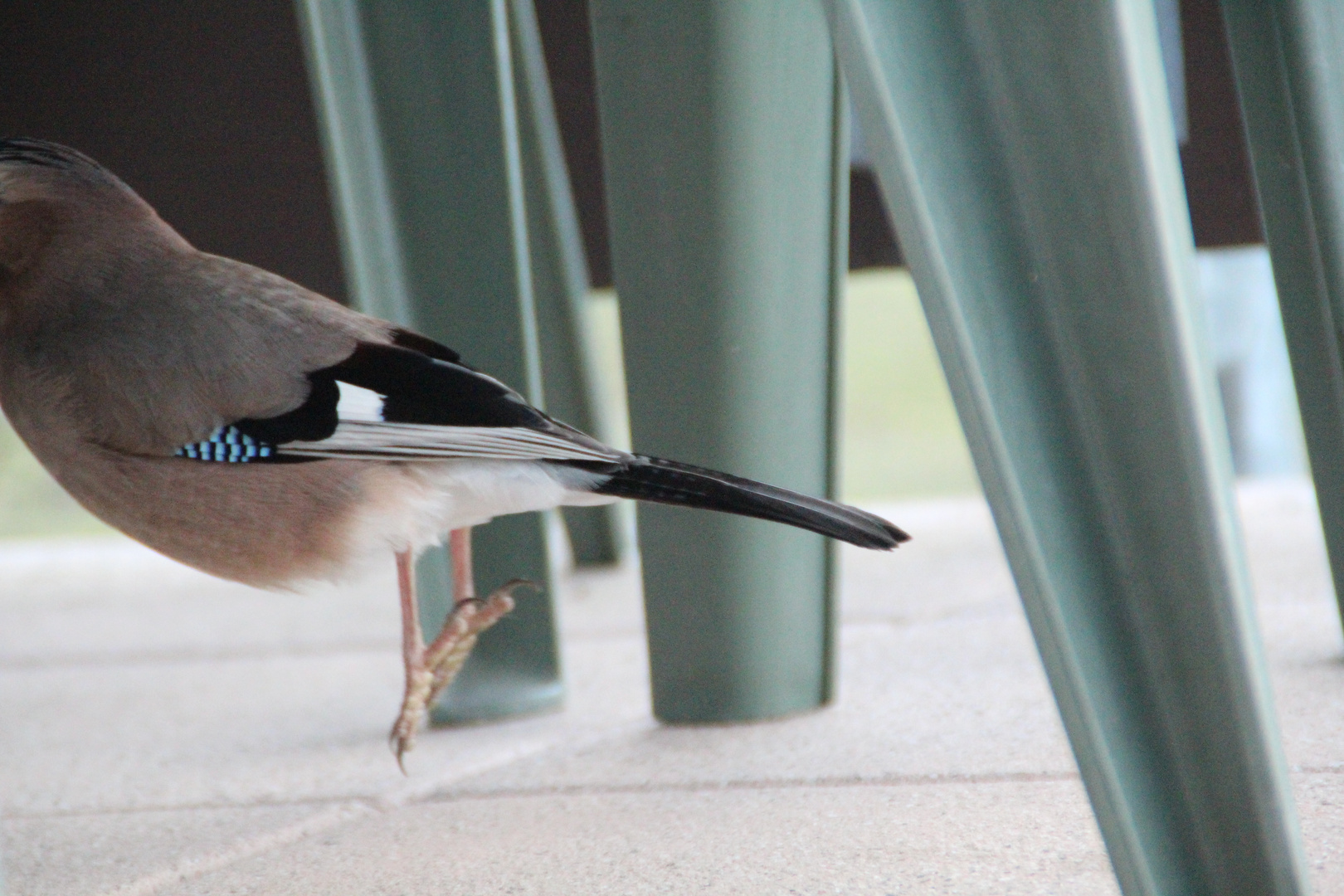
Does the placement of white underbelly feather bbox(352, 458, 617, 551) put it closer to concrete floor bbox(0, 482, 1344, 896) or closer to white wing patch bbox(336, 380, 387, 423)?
white wing patch bbox(336, 380, 387, 423)

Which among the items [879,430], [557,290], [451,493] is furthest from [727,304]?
[879,430]

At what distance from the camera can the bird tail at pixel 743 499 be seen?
5.27ft

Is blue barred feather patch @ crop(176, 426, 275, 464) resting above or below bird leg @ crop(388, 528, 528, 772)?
above

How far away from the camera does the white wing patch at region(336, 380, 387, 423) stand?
6.22ft

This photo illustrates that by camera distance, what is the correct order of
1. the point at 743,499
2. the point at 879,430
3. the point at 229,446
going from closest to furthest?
1. the point at 743,499
2. the point at 229,446
3. the point at 879,430

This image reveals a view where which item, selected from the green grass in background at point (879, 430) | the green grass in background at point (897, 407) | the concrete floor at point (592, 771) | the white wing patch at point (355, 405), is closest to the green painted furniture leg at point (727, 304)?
the concrete floor at point (592, 771)

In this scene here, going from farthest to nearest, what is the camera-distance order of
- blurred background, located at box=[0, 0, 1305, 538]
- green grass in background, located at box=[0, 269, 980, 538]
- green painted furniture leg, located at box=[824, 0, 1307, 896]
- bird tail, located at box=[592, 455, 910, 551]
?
1. green grass in background, located at box=[0, 269, 980, 538]
2. blurred background, located at box=[0, 0, 1305, 538]
3. bird tail, located at box=[592, 455, 910, 551]
4. green painted furniture leg, located at box=[824, 0, 1307, 896]

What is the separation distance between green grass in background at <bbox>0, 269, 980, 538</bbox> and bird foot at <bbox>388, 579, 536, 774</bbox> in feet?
18.2

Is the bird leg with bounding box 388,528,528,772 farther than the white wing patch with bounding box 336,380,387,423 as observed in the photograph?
Yes

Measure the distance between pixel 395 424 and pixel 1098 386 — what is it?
109cm

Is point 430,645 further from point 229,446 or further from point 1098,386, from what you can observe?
point 1098,386

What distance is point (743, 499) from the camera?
1.73 metres

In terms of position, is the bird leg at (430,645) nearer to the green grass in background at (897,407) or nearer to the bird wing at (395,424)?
the bird wing at (395,424)

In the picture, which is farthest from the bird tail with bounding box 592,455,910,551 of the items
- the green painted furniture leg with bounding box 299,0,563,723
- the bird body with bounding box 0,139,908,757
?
the green painted furniture leg with bounding box 299,0,563,723
